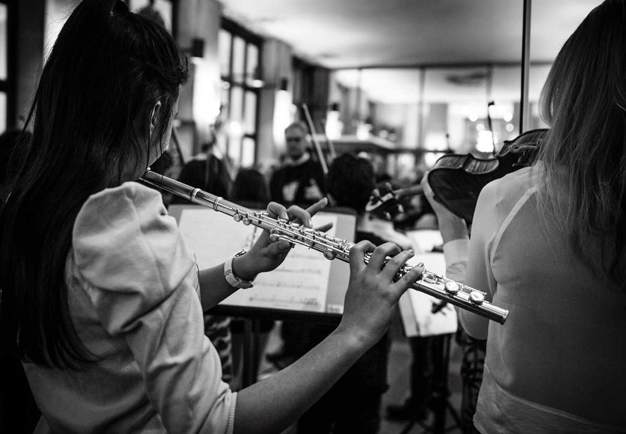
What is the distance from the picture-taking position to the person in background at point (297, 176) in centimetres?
437

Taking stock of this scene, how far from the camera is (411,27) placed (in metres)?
8.94

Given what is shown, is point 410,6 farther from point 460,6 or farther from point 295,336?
point 295,336

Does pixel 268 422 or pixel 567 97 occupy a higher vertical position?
pixel 567 97

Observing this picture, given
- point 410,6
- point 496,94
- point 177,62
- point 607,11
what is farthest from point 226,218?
point 496,94

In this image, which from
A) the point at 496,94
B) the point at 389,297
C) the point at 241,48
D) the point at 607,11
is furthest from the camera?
the point at 496,94

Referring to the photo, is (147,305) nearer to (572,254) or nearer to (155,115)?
(155,115)

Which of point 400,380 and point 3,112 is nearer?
point 400,380

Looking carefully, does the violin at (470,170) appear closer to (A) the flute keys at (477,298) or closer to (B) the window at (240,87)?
(A) the flute keys at (477,298)

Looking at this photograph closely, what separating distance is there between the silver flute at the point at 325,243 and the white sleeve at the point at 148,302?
400 millimetres

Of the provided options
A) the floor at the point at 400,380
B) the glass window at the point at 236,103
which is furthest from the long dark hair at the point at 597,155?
the glass window at the point at 236,103

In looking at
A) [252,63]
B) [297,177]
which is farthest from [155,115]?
[252,63]

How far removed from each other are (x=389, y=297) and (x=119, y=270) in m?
0.43

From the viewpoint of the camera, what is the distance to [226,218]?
79.3 inches

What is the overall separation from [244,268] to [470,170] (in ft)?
2.22
